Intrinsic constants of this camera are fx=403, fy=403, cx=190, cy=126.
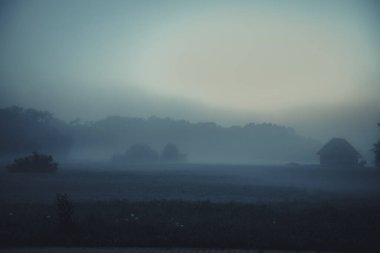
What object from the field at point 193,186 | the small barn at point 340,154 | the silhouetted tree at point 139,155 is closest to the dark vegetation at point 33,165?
the field at point 193,186

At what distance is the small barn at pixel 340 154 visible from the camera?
67.6 meters

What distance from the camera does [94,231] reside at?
1430cm

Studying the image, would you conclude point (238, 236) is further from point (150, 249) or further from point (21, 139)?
point (21, 139)

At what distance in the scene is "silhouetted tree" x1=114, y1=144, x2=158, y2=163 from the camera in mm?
104188

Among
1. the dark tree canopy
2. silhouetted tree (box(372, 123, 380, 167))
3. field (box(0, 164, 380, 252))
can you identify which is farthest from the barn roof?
the dark tree canopy

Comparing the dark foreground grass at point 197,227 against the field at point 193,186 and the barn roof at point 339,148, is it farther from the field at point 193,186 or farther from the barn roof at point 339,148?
the barn roof at point 339,148

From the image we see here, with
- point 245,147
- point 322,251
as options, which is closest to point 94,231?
point 322,251

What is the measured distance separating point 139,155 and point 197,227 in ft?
301

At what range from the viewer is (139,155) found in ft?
347

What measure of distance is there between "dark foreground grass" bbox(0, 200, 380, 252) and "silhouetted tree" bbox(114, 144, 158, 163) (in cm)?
8437

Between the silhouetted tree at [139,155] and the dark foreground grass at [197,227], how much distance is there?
84366 millimetres

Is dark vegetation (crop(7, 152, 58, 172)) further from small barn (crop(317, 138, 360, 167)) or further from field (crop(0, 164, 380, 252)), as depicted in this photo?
small barn (crop(317, 138, 360, 167))

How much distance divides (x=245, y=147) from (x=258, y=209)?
14652 cm

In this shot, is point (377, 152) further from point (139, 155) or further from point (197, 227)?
point (139, 155)
